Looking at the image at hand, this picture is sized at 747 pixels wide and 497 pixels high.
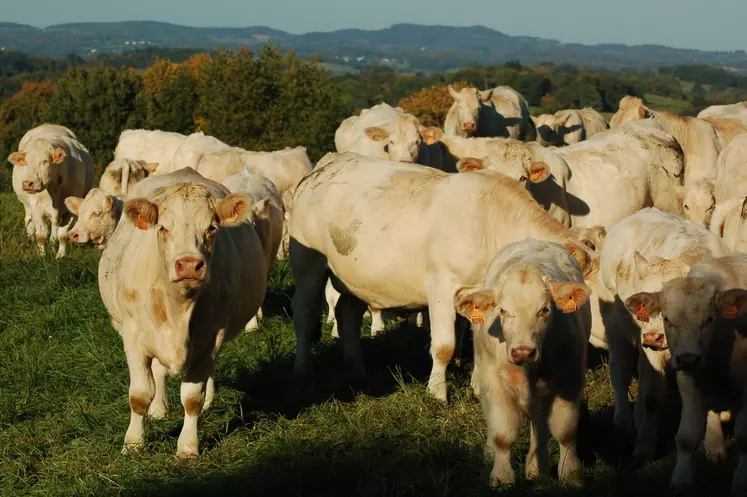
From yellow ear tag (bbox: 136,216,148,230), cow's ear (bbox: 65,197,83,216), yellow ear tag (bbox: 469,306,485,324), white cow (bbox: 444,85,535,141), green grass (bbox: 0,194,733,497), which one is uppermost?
yellow ear tag (bbox: 136,216,148,230)

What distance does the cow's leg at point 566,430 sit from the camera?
23.7 ft

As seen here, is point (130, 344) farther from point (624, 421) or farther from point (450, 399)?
point (624, 421)

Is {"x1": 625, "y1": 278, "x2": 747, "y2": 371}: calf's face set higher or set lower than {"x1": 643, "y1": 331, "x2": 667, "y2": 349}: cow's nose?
higher

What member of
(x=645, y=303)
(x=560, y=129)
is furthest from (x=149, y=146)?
(x=645, y=303)

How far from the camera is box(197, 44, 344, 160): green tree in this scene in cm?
4369

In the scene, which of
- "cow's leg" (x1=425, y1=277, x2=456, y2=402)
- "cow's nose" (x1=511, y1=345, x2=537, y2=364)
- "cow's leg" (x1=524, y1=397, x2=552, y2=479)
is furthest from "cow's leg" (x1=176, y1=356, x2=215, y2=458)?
"cow's nose" (x1=511, y1=345, x2=537, y2=364)

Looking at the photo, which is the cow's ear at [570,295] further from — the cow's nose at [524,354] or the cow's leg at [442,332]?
the cow's leg at [442,332]

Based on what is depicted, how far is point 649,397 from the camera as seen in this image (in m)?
8.36

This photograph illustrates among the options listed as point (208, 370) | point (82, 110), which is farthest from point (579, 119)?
point (82, 110)

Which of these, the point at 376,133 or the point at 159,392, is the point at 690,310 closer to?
the point at 159,392

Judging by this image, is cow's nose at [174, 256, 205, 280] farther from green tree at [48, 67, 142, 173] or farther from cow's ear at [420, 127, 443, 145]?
green tree at [48, 67, 142, 173]

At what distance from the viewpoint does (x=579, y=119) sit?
983 inches

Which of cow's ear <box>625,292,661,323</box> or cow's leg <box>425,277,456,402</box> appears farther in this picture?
cow's leg <box>425,277,456,402</box>

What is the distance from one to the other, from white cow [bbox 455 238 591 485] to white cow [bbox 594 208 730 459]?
705 millimetres
